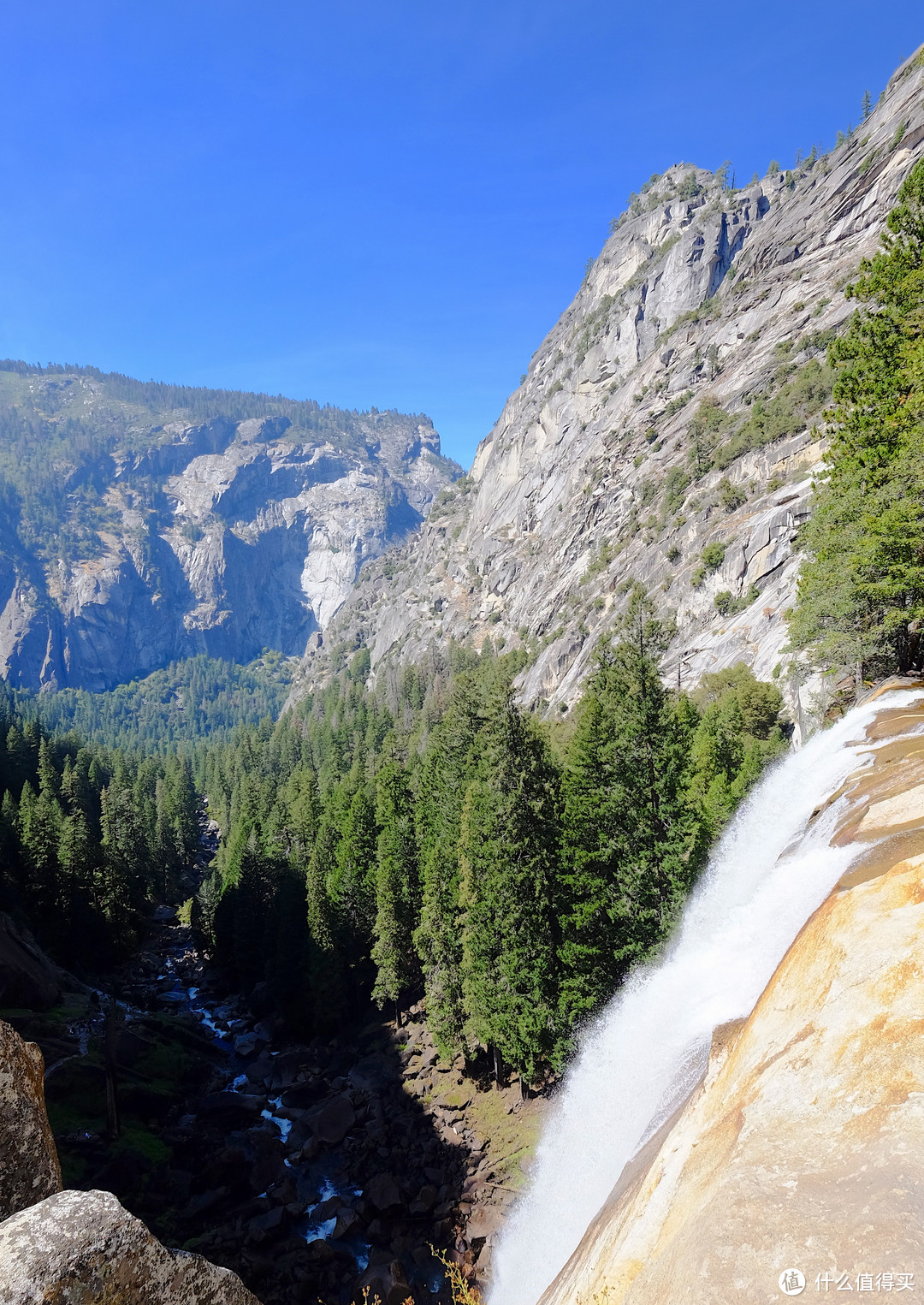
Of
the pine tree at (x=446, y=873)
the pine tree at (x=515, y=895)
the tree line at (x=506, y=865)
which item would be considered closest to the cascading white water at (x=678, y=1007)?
the tree line at (x=506, y=865)

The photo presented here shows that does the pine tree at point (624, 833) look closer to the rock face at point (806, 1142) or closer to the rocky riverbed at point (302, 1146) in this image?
the rocky riverbed at point (302, 1146)

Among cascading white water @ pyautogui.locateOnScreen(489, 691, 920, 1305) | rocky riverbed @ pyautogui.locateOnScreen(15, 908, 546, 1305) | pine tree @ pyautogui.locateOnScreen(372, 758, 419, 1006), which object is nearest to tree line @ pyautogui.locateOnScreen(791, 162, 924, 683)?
cascading white water @ pyautogui.locateOnScreen(489, 691, 920, 1305)

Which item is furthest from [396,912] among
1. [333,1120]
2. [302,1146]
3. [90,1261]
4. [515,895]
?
[90,1261]

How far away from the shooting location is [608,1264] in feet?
27.9

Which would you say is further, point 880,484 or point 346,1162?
point 346,1162

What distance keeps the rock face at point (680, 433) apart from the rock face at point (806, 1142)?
72.7 feet

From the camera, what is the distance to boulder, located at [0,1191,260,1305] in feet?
14.7

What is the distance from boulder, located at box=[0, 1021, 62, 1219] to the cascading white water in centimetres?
997

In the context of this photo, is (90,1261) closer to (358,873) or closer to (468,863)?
(468,863)

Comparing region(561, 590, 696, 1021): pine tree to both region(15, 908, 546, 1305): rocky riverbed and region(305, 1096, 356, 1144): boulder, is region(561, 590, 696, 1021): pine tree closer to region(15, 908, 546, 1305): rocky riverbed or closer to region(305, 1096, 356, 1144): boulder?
region(15, 908, 546, 1305): rocky riverbed

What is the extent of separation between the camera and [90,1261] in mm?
4695

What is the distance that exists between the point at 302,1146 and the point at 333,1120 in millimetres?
1662

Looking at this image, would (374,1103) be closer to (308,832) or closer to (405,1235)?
(405,1235)

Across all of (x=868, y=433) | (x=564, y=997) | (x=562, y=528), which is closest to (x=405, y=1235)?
(x=564, y=997)
